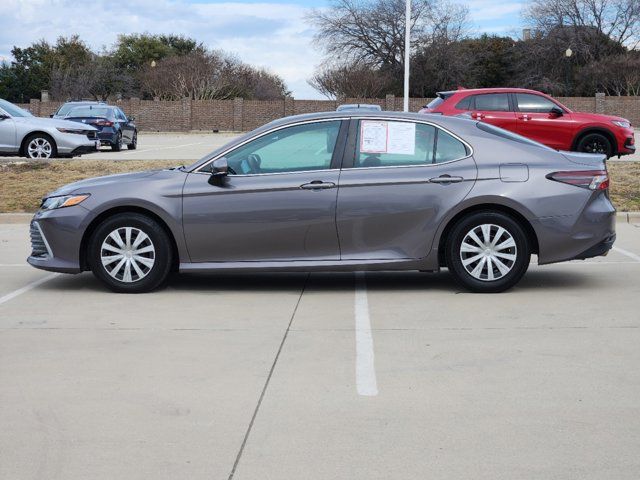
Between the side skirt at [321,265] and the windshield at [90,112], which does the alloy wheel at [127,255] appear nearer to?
the side skirt at [321,265]

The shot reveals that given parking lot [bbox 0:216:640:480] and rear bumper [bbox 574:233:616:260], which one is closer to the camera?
parking lot [bbox 0:216:640:480]

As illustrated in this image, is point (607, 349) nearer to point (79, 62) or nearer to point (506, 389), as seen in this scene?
point (506, 389)

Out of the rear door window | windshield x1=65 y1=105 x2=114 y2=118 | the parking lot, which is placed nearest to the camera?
the parking lot

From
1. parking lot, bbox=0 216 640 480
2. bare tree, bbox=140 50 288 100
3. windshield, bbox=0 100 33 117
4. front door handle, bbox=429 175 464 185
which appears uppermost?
bare tree, bbox=140 50 288 100

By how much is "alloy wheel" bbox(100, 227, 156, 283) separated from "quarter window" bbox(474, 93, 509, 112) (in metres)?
12.8

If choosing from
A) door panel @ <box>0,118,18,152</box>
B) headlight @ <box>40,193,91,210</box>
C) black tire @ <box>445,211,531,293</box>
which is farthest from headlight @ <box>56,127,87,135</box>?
black tire @ <box>445,211,531,293</box>

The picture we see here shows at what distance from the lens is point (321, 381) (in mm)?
5570

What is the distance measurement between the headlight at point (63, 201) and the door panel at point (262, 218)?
2.99 ft

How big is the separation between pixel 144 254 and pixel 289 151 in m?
1.51

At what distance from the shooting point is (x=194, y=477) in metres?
4.12

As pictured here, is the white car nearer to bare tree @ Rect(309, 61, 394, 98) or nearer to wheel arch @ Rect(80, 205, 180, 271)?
wheel arch @ Rect(80, 205, 180, 271)

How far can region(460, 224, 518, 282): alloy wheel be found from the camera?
8.12 m

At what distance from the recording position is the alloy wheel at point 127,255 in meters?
8.26

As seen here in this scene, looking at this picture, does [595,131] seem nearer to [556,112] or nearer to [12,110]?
[556,112]
